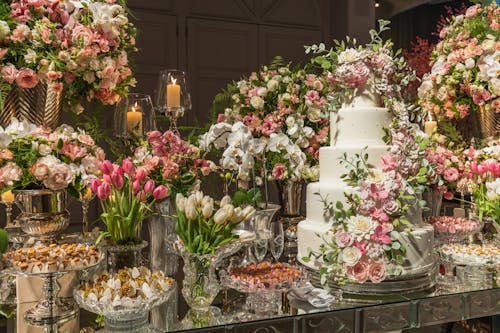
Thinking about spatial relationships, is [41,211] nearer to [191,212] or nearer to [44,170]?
[44,170]

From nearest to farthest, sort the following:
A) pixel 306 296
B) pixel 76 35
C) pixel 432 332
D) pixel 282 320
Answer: pixel 282 320 → pixel 306 296 → pixel 76 35 → pixel 432 332

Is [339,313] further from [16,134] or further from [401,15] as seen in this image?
[401,15]

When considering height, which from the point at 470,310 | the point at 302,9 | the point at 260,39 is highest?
the point at 302,9

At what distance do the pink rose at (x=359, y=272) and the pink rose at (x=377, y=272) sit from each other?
0.6 inches

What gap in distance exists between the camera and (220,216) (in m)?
1.25

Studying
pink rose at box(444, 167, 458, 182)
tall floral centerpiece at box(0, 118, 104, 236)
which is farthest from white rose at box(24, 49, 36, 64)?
pink rose at box(444, 167, 458, 182)

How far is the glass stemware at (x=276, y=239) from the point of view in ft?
5.39

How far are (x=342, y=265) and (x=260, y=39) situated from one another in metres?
3.69

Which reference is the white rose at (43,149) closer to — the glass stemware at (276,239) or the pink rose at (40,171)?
the pink rose at (40,171)

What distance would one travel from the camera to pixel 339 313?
1.22m

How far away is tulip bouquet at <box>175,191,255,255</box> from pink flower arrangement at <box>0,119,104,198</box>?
1.03ft

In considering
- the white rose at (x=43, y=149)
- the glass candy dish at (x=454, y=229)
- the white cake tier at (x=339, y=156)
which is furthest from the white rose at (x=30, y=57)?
the glass candy dish at (x=454, y=229)

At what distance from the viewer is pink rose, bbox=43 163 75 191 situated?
1.31 metres

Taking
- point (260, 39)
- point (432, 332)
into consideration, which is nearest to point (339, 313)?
point (432, 332)
